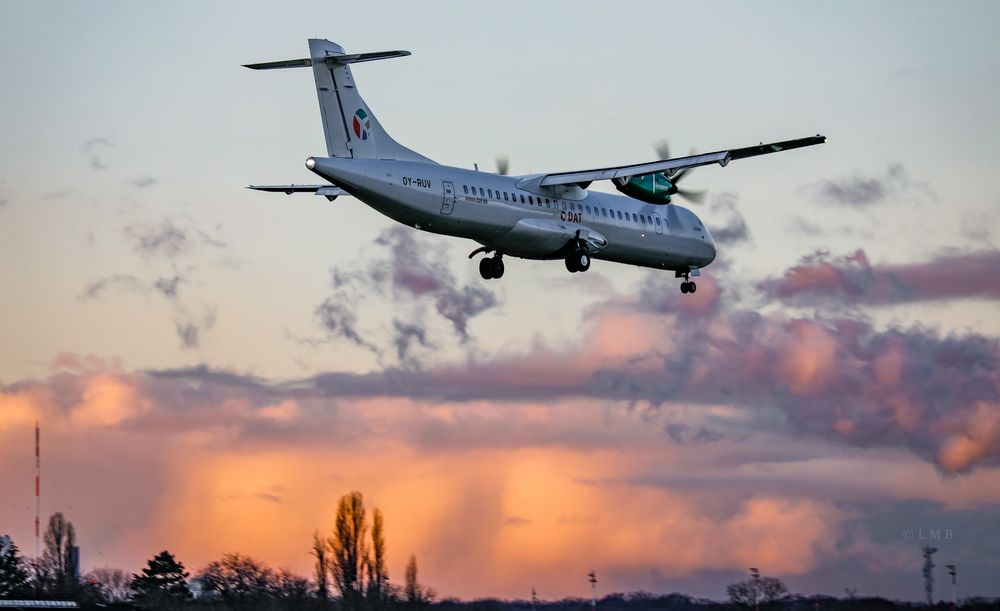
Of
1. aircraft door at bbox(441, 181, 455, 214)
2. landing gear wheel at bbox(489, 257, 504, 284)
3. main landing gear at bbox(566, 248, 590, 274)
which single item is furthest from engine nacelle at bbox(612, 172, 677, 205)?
aircraft door at bbox(441, 181, 455, 214)

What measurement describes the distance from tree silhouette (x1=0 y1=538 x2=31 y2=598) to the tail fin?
23.6 m

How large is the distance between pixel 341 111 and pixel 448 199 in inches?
152

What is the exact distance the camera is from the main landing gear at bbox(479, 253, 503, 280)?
54031 mm

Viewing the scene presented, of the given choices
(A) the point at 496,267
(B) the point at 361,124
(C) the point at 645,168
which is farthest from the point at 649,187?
(B) the point at 361,124

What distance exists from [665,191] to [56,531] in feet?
115

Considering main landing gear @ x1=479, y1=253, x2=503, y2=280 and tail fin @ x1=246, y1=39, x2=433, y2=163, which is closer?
tail fin @ x1=246, y1=39, x2=433, y2=163

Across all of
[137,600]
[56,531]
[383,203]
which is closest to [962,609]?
[383,203]

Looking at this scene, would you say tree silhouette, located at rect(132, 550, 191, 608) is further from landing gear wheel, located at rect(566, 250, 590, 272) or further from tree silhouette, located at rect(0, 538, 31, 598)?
landing gear wheel, located at rect(566, 250, 590, 272)

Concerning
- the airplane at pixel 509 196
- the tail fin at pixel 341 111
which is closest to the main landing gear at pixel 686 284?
the airplane at pixel 509 196

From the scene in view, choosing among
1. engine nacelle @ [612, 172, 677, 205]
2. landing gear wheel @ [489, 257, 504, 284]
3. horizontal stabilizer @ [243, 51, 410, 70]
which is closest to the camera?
horizontal stabilizer @ [243, 51, 410, 70]

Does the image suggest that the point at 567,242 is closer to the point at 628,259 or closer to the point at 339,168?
the point at 628,259

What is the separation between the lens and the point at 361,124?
48031 millimetres

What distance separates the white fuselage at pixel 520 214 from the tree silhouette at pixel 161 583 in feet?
62.7

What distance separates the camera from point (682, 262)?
58.7 metres
